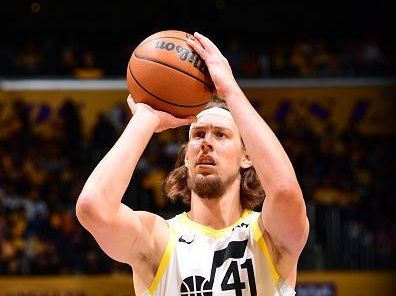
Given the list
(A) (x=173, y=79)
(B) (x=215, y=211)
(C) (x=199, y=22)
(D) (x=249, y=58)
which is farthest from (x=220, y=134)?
(C) (x=199, y=22)

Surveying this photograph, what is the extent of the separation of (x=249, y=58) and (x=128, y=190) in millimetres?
4960

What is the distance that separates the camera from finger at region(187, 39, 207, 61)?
337cm

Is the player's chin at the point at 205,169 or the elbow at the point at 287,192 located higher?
the elbow at the point at 287,192

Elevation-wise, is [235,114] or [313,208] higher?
[235,114]

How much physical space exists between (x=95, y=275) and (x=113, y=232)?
26.3 feet

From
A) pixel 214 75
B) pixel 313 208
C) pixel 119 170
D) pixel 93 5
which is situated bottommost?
pixel 313 208

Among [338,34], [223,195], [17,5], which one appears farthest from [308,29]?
[223,195]

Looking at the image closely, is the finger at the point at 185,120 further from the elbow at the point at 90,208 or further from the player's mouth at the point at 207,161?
the elbow at the point at 90,208

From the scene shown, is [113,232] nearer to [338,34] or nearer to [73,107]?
[73,107]

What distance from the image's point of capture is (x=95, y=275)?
432 inches

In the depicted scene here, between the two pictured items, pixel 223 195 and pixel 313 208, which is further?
pixel 313 208

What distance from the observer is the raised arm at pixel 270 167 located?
3121 millimetres

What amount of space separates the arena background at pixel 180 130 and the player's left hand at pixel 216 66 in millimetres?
6262

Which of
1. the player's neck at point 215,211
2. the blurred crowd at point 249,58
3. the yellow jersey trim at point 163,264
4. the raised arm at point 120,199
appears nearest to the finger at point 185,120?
the raised arm at point 120,199
